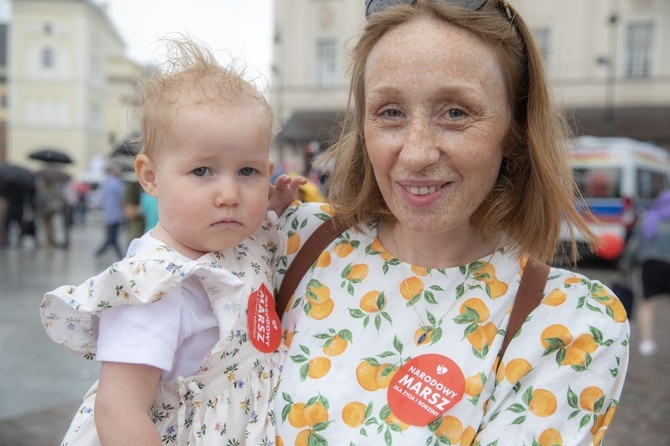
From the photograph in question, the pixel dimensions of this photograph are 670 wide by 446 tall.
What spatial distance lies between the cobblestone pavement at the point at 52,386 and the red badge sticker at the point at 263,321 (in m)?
3.21

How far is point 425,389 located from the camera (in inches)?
51.8

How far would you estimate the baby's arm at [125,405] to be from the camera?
127 cm

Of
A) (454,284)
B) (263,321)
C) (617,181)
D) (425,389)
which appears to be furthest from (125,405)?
(617,181)

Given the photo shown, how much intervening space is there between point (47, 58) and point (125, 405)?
173ft

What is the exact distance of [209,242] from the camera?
4.75 ft

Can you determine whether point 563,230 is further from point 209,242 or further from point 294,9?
point 294,9

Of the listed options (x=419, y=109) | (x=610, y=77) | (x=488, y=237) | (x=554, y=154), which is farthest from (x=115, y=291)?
(x=610, y=77)

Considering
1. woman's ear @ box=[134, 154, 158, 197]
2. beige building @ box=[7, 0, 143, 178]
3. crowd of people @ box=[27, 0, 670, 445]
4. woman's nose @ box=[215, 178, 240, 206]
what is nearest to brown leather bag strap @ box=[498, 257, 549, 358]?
crowd of people @ box=[27, 0, 670, 445]

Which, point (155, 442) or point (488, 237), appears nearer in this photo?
point (155, 442)

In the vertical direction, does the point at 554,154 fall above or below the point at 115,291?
above

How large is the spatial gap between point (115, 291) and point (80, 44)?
170 ft

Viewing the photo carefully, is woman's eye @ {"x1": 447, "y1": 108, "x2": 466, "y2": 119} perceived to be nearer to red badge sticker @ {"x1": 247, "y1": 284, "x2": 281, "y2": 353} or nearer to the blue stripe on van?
red badge sticker @ {"x1": 247, "y1": 284, "x2": 281, "y2": 353}

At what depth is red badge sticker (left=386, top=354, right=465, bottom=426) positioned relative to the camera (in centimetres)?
130

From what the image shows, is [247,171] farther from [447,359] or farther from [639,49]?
[639,49]
